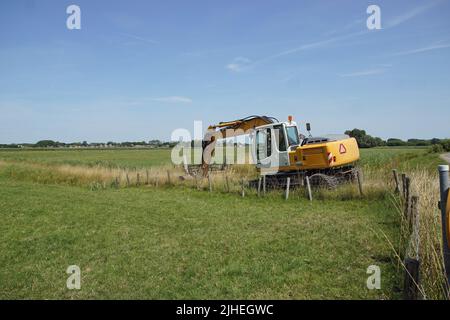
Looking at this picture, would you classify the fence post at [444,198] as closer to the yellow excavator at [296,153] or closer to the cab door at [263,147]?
the yellow excavator at [296,153]

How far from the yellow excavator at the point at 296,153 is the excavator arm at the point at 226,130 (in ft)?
0.15


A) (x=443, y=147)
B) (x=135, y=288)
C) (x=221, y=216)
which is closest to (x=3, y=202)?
(x=221, y=216)

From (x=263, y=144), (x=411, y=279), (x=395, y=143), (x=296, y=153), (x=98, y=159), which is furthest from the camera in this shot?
(x=395, y=143)

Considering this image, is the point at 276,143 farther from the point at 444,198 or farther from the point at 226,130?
the point at 444,198

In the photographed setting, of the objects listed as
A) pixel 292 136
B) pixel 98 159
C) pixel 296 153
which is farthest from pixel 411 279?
pixel 98 159

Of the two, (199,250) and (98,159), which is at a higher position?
(98,159)

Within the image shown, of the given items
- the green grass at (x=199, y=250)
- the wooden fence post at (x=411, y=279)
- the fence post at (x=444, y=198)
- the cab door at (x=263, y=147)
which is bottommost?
the green grass at (x=199, y=250)

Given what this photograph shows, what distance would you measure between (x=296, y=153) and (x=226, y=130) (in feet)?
14.6

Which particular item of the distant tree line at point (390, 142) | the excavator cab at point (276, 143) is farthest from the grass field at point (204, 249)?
the distant tree line at point (390, 142)

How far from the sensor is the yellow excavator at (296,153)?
1280 cm

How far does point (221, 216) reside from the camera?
33.4ft

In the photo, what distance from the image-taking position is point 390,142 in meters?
67.9
